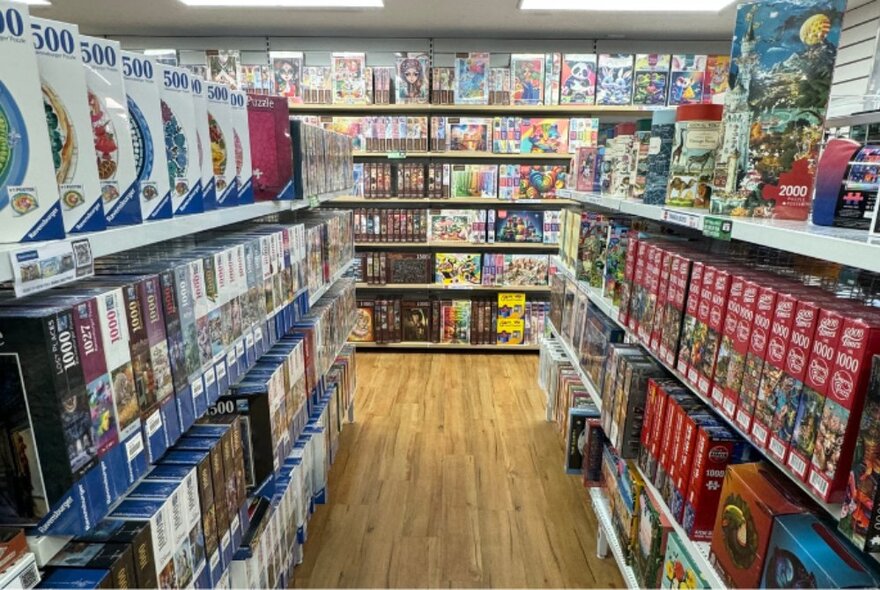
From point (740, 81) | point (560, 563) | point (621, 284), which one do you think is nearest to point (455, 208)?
point (621, 284)

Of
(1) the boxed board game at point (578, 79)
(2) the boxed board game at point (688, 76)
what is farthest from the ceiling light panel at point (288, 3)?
(2) the boxed board game at point (688, 76)

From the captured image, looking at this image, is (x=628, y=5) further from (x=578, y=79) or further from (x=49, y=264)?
(x=49, y=264)

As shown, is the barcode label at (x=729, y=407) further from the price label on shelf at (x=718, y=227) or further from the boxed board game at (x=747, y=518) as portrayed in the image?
the price label on shelf at (x=718, y=227)

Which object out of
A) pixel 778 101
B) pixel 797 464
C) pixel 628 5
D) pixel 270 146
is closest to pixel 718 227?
pixel 778 101

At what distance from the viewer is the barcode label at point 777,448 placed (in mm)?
1084

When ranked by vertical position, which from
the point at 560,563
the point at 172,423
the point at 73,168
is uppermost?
the point at 73,168

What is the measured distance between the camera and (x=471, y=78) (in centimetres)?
458

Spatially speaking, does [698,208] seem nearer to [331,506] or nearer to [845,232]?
[845,232]

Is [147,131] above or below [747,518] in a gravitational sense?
above

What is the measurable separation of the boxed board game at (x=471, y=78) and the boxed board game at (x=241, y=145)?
3280 millimetres

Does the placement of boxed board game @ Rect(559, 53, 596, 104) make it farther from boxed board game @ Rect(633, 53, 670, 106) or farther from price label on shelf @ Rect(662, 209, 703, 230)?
price label on shelf @ Rect(662, 209, 703, 230)

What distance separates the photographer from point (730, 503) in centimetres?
124

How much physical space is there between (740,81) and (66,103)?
135cm

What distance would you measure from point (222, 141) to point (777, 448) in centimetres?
151
